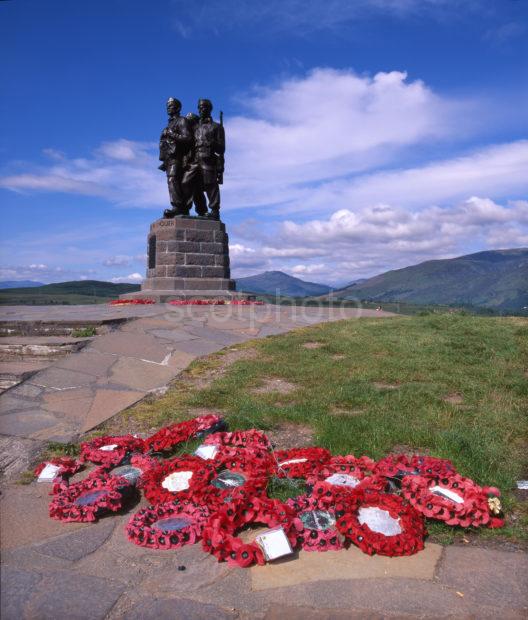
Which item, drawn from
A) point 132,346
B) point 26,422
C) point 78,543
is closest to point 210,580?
point 78,543

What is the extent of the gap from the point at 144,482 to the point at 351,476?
140 centimetres

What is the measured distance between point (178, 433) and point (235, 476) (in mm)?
946

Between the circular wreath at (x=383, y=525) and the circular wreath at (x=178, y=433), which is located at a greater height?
the circular wreath at (x=178, y=433)

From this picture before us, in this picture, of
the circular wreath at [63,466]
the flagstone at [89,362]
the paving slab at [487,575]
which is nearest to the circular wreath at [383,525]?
the paving slab at [487,575]

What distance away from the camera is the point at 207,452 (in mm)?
3744

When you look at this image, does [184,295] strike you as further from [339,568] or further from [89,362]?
[339,568]

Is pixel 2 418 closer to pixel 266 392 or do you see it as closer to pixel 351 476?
pixel 266 392

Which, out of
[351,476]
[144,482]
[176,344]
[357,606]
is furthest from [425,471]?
[176,344]

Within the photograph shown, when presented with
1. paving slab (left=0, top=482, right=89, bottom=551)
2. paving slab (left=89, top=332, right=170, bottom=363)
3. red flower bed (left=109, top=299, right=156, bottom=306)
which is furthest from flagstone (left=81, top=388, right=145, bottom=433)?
red flower bed (left=109, top=299, right=156, bottom=306)

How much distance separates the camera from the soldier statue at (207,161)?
16344mm

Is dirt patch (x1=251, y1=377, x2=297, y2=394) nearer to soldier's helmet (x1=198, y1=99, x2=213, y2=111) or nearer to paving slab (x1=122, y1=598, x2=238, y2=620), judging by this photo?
paving slab (x1=122, y1=598, x2=238, y2=620)

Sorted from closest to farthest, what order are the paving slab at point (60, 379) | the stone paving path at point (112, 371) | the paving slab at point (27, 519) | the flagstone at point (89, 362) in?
the paving slab at point (27, 519) → the stone paving path at point (112, 371) → the paving slab at point (60, 379) → the flagstone at point (89, 362)

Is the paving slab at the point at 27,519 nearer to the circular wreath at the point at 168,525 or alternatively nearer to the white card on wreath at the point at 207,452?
the circular wreath at the point at 168,525

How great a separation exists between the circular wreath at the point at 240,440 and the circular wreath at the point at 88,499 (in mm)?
836
